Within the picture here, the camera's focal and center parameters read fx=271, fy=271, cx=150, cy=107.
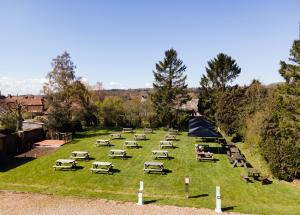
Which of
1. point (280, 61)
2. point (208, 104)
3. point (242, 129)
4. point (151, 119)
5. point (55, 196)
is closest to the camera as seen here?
point (55, 196)

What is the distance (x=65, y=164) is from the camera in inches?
851

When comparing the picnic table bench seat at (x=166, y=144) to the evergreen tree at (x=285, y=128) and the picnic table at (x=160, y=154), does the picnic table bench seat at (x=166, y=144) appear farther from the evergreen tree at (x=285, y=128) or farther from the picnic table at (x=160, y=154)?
the evergreen tree at (x=285, y=128)

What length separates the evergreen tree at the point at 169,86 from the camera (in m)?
44.4

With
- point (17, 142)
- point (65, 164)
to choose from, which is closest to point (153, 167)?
point (65, 164)

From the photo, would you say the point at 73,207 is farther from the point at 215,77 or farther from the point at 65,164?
the point at 215,77

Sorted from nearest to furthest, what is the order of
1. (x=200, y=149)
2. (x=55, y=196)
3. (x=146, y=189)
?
(x=55, y=196) → (x=146, y=189) → (x=200, y=149)

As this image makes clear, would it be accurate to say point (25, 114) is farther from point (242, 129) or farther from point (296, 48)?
point (296, 48)

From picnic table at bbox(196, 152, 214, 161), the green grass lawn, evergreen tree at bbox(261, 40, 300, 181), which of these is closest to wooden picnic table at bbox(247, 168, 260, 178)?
the green grass lawn

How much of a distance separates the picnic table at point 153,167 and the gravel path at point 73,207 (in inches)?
209

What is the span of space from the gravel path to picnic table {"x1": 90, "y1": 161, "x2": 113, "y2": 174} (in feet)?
14.8

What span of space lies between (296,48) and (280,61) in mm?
2080

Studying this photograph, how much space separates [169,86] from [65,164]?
26.6 m

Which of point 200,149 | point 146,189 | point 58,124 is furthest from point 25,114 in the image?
point 146,189

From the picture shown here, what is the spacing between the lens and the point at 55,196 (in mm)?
15250
